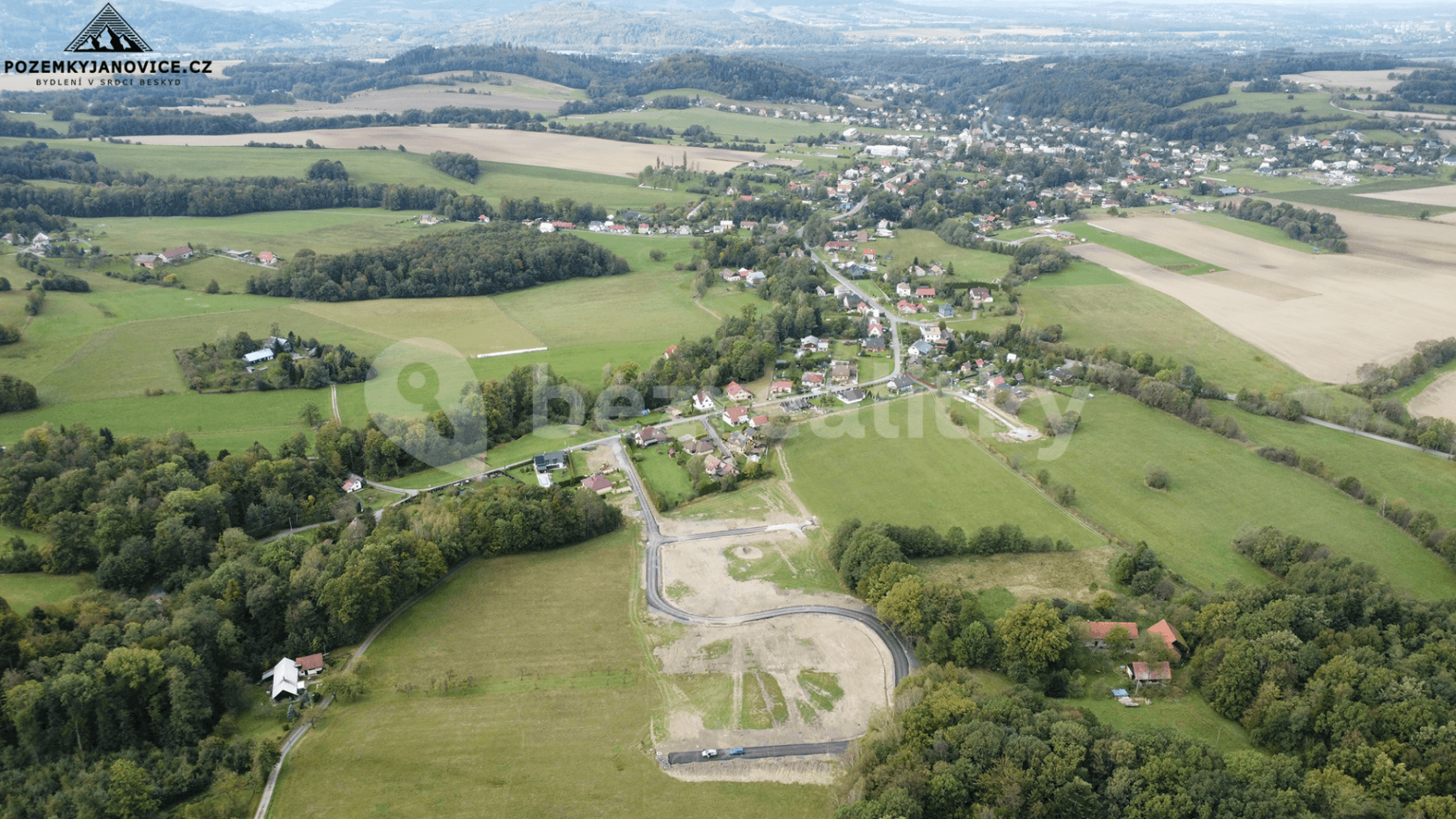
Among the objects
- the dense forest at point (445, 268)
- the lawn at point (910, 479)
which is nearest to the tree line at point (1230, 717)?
the lawn at point (910, 479)

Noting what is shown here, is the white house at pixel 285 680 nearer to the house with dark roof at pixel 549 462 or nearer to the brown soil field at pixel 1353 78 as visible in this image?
the house with dark roof at pixel 549 462

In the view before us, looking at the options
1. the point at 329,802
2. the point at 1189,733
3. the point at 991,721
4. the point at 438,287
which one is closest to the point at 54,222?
the point at 438,287

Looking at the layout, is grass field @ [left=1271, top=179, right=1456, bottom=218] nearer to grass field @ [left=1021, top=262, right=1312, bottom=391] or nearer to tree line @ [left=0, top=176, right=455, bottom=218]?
grass field @ [left=1021, top=262, right=1312, bottom=391]

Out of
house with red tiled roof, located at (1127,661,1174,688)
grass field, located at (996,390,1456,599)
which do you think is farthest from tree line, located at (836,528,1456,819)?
grass field, located at (996,390,1456,599)

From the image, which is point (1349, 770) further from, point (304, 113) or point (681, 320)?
point (304, 113)

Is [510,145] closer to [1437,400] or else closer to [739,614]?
[739,614]
